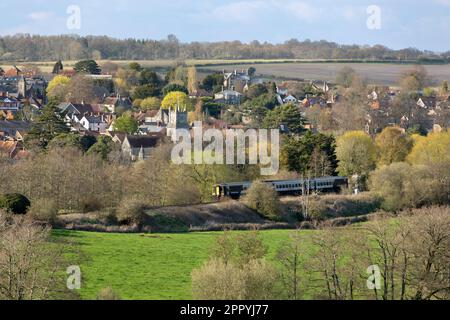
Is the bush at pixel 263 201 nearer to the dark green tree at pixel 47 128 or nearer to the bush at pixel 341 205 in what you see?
the bush at pixel 341 205


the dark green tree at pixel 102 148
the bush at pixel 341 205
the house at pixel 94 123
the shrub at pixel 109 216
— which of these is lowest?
the bush at pixel 341 205

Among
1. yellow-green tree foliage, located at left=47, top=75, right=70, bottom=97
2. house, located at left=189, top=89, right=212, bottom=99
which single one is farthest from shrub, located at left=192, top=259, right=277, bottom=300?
yellow-green tree foliage, located at left=47, top=75, right=70, bottom=97

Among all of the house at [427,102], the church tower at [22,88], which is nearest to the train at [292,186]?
the house at [427,102]

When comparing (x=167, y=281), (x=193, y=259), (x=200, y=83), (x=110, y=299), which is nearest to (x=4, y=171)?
(x=193, y=259)

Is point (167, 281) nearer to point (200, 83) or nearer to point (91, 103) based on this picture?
point (91, 103)

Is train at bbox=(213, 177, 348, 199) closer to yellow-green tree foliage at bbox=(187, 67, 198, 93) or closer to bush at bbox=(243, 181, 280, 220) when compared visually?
bush at bbox=(243, 181, 280, 220)

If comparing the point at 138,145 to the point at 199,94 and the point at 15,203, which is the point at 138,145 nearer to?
the point at 15,203
